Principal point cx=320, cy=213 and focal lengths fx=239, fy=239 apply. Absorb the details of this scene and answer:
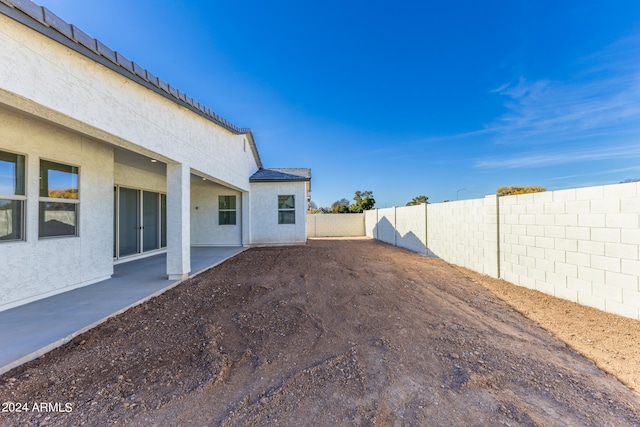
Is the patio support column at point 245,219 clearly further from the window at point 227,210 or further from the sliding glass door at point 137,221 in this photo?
the sliding glass door at point 137,221

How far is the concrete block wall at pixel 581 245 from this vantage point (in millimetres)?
3612

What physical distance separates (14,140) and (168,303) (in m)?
3.75

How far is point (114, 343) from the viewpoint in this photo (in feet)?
9.81

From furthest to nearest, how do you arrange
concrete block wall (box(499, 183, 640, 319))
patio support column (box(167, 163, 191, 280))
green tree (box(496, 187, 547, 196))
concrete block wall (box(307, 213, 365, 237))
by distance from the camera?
concrete block wall (box(307, 213, 365, 237)), green tree (box(496, 187, 547, 196)), patio support column (box(167, 163, 191, 280)), concrete block wall (box(499, 183, 640, 319))

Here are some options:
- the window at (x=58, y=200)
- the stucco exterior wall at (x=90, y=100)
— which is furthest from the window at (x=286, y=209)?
the window at (x=58, y=200)

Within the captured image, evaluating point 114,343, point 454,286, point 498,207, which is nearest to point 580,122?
point 498,207

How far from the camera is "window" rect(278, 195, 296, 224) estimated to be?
39.3ft

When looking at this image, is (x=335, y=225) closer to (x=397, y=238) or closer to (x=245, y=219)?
(x=397, y=238)

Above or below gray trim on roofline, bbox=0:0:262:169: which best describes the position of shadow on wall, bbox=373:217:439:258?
below

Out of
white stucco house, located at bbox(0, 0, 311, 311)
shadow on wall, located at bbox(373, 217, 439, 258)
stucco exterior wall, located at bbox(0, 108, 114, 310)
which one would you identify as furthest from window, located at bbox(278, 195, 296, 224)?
stucco exterior wall, located at bbox(0, 108, 114, 310)

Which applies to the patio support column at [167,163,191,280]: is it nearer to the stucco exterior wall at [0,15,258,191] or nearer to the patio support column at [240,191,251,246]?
the stucco exterior wall at [0,15,258,191]

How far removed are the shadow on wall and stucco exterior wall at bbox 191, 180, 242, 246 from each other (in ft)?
27.5

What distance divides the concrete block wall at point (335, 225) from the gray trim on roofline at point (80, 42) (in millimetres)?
13899

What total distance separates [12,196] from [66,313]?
223cm
